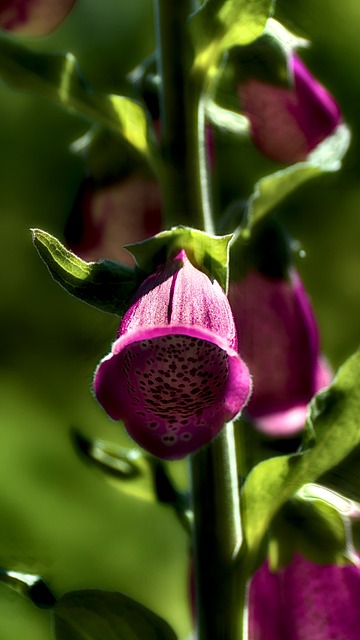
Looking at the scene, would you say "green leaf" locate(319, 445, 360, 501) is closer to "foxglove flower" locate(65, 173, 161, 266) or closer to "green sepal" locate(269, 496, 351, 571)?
"green sepal" locate(269, 496, 351, 571)

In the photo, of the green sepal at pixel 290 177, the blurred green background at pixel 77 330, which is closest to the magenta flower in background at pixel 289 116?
the green sepal at pixel 290 177

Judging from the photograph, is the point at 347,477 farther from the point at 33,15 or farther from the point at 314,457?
the point at 33,15

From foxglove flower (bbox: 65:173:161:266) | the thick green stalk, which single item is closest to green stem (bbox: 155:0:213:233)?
the thick green stalk

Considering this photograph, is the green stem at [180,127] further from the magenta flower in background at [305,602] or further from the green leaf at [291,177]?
the magenta flower in background at [305,602]

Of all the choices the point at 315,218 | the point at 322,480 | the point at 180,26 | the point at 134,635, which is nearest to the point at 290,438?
the point at 322,480

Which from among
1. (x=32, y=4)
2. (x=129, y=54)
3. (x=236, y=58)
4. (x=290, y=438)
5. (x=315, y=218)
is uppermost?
(x=32, y=4)

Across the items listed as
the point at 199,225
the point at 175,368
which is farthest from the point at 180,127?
the point at 175,368

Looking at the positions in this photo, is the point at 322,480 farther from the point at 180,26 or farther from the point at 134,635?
the point at 180,26
